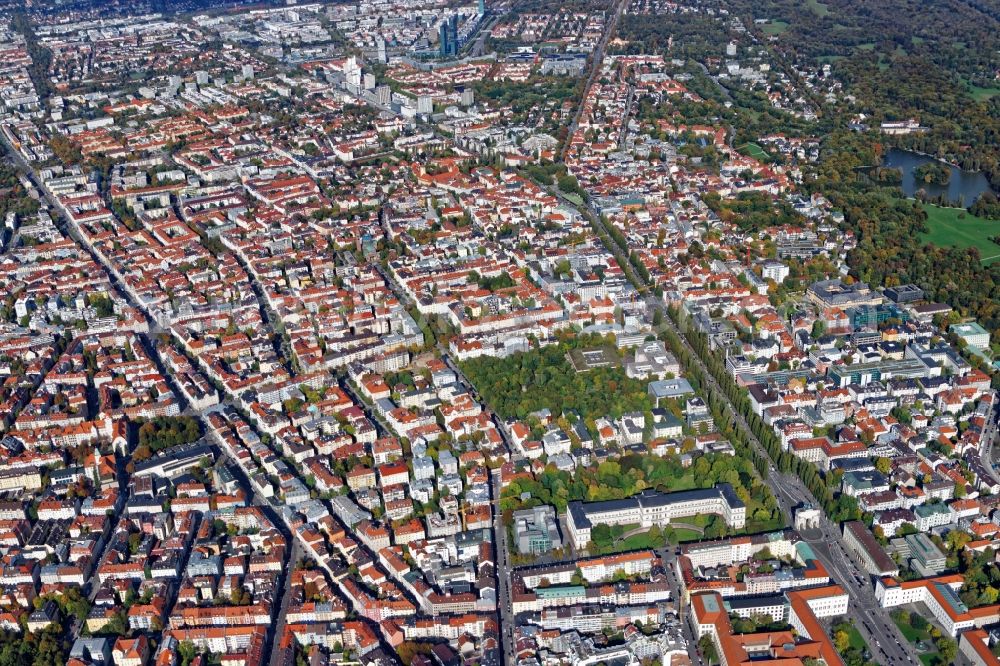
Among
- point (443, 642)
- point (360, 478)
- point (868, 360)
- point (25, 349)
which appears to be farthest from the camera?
point (25, 349)

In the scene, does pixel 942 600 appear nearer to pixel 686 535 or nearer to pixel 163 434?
pixel 686 535

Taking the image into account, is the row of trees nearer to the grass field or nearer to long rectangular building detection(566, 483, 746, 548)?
long rectangular building detection(566, 483, 746, 548)

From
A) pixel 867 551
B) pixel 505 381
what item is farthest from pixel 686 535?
pixel 505 381

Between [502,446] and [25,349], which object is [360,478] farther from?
[25,349]

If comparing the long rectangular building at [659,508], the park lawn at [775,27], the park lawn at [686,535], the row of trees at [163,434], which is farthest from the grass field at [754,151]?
the row of trees at [163,434]

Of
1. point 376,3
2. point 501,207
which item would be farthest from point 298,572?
point 376,3

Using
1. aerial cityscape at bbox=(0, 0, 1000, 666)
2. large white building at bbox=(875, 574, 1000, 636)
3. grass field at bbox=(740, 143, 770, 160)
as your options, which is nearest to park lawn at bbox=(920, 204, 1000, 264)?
aerial cityscape at bbox=(0, 0, 1000, 666)

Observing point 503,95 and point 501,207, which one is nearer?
point 501,207
